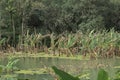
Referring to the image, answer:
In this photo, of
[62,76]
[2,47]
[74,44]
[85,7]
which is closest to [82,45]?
[74,44]

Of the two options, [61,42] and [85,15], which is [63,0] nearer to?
[85,15]

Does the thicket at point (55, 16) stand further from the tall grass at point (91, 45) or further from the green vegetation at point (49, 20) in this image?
the tall grass at point (91, 45)

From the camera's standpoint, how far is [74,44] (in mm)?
19953

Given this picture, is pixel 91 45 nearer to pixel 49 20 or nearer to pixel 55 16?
pixel 49 20

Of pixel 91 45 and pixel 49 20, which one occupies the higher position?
pixel 49 20

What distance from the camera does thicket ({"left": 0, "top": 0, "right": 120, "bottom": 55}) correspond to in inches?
1031

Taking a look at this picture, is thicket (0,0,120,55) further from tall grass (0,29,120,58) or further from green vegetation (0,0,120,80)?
tall grass (0,29,120,58)

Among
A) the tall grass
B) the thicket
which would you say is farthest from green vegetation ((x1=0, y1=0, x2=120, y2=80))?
the tall grass

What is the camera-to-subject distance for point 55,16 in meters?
28.5

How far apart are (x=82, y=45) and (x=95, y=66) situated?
17.6 ft

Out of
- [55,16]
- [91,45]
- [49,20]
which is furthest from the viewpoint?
[55,16]

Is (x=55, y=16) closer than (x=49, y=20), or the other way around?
(x=49, y=20)

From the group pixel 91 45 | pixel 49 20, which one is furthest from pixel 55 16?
pixel 91 45

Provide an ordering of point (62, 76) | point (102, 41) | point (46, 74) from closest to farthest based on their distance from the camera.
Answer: point (62, 76) < point (46, 74) < point (102, 41)
